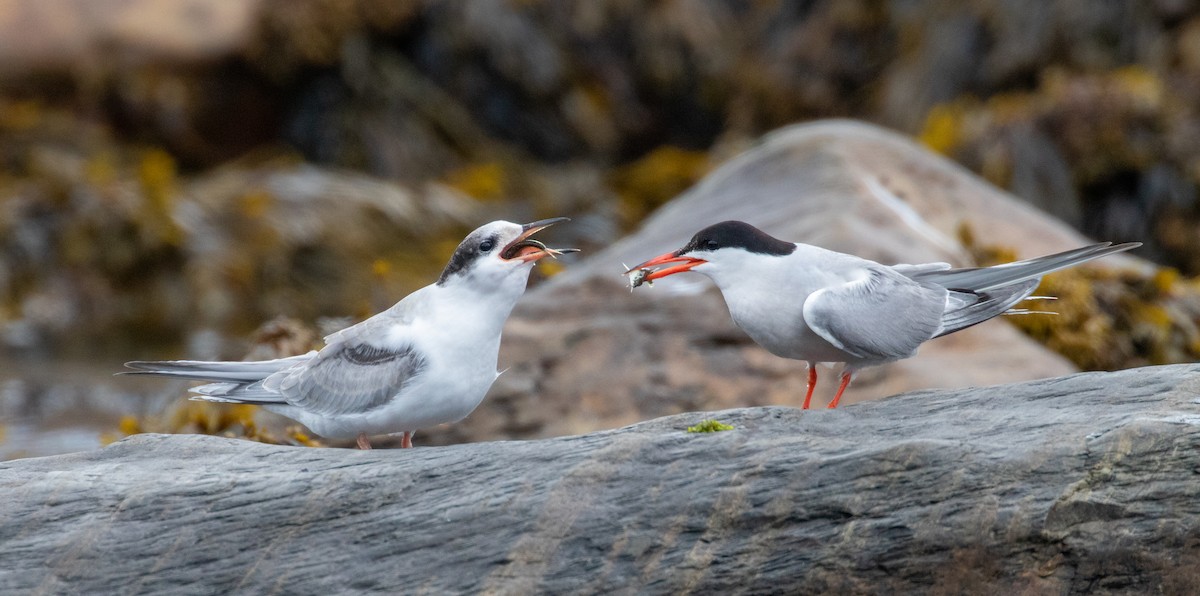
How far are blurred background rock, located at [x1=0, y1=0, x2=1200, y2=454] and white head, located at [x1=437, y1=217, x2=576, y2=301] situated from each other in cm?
883

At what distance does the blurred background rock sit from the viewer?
15.5 m

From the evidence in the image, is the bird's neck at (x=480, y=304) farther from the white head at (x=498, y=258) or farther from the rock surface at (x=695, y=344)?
the rock surface at (x=695, y=344)

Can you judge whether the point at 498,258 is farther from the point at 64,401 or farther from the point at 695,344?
the point at 64,401

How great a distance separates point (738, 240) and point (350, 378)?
1.71 meters

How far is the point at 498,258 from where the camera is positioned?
16.4 feet

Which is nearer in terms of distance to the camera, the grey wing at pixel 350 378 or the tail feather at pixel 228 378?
the grey wing at pixel 350 378

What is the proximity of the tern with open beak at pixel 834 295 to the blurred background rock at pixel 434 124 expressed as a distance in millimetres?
9000

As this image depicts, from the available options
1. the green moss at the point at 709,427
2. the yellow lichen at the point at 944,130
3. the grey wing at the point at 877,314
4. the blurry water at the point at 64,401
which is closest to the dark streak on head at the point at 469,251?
the green moss at the point at 709,427

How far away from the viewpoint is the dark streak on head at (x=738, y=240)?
5.35 m

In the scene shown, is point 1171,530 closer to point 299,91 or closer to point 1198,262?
point 1198,262

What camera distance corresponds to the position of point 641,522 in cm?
433

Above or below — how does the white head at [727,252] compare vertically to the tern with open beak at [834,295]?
above

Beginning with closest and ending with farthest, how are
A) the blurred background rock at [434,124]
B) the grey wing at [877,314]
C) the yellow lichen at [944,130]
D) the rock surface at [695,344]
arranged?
the grey wing at [877,314] < the rock surface at [695,344] < the blurred background rock at [434,124] < the yellow lichen at [944,130]

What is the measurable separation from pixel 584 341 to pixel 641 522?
4.00 m
